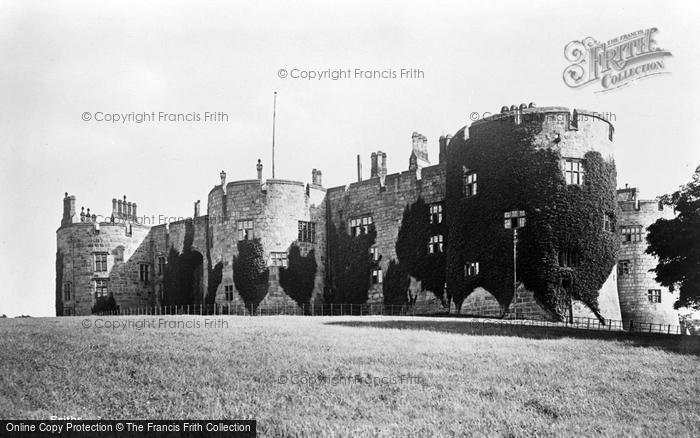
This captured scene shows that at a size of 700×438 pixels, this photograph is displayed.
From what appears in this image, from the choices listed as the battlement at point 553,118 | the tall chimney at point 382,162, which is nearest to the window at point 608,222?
the battlement at point 553,118

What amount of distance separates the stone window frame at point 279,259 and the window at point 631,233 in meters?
23.5

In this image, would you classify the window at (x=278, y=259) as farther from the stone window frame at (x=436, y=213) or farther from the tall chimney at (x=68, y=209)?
the tall chimney at (x=68, y=209)

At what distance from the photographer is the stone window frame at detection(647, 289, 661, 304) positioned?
51875 millimetres

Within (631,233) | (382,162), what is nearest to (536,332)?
(382,162)

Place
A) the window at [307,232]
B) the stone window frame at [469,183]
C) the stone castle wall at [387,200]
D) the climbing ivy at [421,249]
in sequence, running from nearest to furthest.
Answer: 1. the stone window frame at [469,183]
2. the climbing ivy at [421,249]
3. the stone castle wall at [387,200]
4. the window at [307,232]

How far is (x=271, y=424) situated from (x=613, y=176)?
29.6 m

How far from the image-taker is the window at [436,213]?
149 feet

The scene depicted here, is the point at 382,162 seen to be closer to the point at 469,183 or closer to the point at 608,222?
the point at 469,183

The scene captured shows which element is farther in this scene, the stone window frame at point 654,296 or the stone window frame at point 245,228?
the stone window frame at point 654,296

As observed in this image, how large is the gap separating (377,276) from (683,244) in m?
19.9

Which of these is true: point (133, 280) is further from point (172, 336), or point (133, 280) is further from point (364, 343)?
point (364, 343)

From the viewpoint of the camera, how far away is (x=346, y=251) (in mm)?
50438

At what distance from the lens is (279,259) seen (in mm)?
49219

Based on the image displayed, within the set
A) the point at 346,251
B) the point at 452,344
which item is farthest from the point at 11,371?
the point at 346,251
